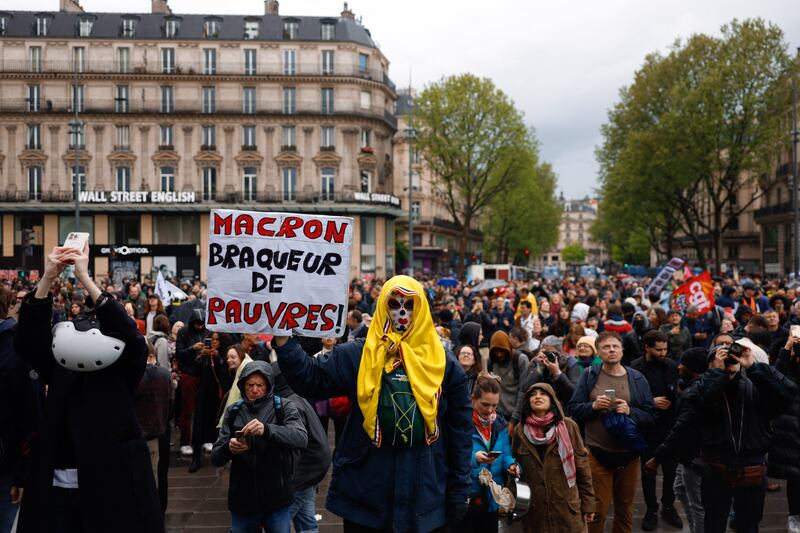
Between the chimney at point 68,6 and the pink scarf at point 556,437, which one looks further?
the chimney at point 68,6

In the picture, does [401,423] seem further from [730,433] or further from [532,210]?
[532,210]

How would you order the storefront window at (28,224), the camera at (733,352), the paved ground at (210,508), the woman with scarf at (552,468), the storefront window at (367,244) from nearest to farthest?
the woman with scarf at (552,468)
the camera at (733,352)
the paved ground at (210,508)
the storefront window at (28,224)
the storefront window at (367,244)

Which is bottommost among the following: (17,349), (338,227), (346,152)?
(17,349)

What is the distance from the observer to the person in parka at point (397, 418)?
3.65 meters

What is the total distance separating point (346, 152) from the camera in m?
47.0

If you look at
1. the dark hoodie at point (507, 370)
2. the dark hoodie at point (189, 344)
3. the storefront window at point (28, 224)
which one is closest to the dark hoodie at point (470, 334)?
the dark hoodie at point (507, 370)

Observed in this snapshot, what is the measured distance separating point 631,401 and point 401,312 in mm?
2663

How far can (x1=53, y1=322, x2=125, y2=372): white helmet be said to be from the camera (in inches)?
143

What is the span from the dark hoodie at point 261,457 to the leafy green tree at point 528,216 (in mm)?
50093

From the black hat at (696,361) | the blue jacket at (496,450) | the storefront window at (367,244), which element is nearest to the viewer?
the blue jacket at (496,450)

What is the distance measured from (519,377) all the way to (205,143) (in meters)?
42.2

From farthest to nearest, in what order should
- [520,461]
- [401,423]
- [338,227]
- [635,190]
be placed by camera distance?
[635,190], [520,461], [338,227], [401,423]

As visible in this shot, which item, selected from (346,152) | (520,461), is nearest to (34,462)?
(520,461)

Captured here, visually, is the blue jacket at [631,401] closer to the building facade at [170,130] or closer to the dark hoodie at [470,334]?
the dark hoodie at [470,334]
